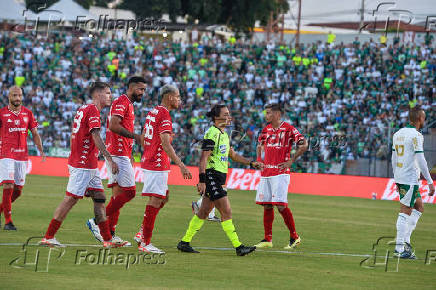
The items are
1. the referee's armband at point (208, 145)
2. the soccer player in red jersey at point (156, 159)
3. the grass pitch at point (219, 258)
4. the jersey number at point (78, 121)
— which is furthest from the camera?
the referee's armband at point (208, 145)

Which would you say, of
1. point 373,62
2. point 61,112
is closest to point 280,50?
point 373,62

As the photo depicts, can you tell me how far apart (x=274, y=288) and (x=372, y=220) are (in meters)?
11.0

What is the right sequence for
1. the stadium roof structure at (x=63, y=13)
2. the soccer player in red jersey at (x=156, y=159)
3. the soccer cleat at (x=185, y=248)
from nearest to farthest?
the soccer player in red jersey at (x=156, y=159)
the soccer cleat at (x=185, y=248)
the stadium roof structure at (x=63, y=13)

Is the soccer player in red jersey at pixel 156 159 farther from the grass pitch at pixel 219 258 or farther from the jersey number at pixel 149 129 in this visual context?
the grass pitch at pixel 219 258

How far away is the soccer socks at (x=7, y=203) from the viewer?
45.5ft

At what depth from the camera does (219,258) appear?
36.8 ft

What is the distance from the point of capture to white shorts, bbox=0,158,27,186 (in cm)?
1416

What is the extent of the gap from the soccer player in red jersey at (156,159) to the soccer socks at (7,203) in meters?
3.51

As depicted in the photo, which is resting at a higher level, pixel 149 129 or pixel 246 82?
pixel 246 82

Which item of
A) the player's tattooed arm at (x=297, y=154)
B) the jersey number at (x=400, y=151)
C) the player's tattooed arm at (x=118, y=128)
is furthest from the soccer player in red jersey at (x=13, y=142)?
the jersey number at (x=400, y=151)

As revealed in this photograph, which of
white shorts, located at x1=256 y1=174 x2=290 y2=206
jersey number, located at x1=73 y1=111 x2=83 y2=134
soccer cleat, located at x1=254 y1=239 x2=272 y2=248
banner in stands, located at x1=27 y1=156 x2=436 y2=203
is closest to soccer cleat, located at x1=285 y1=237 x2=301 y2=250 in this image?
soccer cleat, located at x1=254 y1=239 x2=272 y2=248

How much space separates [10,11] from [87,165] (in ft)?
131

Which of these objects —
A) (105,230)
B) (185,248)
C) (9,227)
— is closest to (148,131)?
(105,230)

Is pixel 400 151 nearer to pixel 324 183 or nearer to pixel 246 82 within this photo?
pixel 324 183
